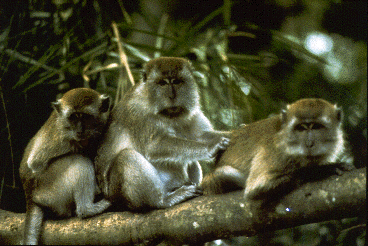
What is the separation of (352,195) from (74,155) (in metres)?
2.66

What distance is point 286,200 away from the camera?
9.43 ft

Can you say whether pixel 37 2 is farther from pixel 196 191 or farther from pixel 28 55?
pixel 196 191

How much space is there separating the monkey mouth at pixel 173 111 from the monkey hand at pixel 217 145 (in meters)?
0.47

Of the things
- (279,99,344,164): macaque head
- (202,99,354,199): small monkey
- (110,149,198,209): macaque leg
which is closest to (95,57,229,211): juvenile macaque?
(110,149,198,209): macaque leg

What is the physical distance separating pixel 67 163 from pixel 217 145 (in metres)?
1.53

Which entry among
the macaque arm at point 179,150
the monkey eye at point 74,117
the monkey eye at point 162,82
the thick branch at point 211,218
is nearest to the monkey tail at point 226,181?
the thick branch at point 211,218

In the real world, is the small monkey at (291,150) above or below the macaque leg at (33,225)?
above

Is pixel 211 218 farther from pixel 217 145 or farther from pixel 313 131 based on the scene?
pixel 313 131

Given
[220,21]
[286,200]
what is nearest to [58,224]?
[286,200]

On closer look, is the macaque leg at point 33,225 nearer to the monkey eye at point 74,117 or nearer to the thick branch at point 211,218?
the thick branch at point 211,218

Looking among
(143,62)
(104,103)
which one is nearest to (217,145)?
(104,103)

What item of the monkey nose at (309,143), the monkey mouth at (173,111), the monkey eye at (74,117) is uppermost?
the monkey nose at (309,143)

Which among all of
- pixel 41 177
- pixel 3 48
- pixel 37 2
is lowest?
pixel 41 177

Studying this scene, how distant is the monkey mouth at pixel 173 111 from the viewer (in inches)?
159
